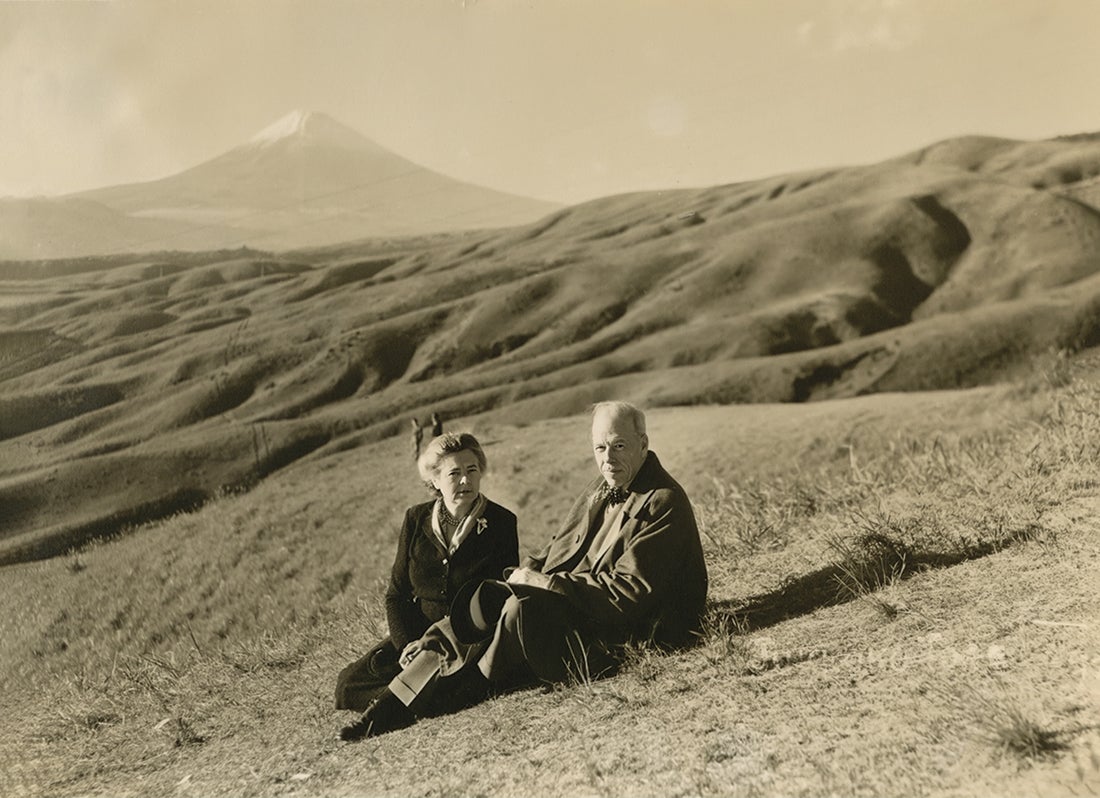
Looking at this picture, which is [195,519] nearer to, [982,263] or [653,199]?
[982,263]

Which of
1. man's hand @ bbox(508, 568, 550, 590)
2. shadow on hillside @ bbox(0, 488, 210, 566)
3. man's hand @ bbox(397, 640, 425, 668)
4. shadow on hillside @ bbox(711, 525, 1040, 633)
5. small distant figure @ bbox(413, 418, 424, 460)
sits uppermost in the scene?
man's hand @ bbox(508, 568, 550, 590)

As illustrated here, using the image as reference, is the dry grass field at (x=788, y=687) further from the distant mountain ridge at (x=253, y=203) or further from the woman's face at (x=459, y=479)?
the distant mountain ridge at (x=253, y=203)

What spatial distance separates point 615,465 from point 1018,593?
5.36ft

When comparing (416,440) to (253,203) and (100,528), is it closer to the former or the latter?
(100,528)

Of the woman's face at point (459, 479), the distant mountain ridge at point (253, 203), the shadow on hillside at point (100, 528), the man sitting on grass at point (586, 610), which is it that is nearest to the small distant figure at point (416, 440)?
the shadow on hillside at point (100, 528)

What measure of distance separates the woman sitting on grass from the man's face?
1.73 ft

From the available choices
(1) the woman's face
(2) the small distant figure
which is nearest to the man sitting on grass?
(1) the woman's face

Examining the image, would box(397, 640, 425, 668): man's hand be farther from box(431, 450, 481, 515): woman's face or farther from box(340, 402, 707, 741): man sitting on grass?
box(431, 450, 481, 515): woman's face

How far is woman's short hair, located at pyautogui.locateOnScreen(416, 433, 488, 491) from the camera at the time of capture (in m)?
4.04

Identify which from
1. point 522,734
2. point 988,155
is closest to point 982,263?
point 988,155

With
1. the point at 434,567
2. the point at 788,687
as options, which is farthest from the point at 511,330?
the point at 788,687

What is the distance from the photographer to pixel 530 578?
3764mm

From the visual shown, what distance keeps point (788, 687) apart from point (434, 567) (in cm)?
162

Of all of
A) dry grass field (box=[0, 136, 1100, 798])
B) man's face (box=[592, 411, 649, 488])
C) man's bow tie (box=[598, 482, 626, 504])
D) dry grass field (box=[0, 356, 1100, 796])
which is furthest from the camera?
man's bow tie (box=[598, 482, 626, 504])
